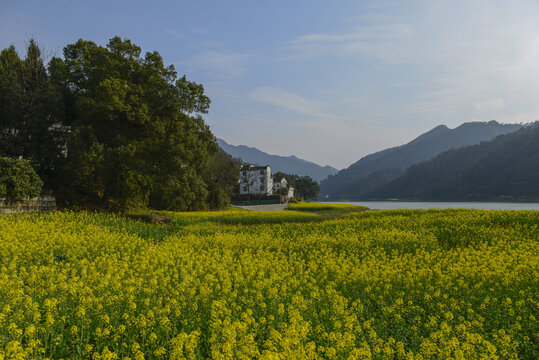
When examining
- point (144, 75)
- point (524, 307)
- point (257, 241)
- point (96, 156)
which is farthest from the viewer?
point (144, 75)

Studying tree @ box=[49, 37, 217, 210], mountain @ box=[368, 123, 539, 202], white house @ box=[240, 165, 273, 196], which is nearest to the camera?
tree @ box=[49, 37, 217, 210]

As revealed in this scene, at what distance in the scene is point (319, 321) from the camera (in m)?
6.24

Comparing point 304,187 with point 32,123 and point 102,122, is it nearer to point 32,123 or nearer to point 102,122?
point 102,122

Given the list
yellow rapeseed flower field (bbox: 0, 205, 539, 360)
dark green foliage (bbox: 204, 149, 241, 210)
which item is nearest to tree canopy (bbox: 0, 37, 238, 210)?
yellow rapeseed flower field (bbox: 0, 205, 539, 360)

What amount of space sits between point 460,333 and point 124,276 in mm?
7148

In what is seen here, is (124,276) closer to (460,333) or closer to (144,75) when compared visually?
(460,333)

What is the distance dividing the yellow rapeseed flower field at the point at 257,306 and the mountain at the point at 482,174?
128 meters

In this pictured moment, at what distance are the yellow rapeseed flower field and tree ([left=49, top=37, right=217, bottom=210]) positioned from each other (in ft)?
33.6

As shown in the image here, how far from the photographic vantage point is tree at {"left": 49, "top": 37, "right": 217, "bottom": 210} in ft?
73.3

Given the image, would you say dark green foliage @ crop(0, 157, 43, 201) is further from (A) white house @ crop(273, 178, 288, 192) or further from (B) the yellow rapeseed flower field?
(A) white house @ crop(273, 178, 288, 192)

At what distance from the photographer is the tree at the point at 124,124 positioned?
22344 mm

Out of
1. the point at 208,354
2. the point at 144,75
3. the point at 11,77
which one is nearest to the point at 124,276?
the point at 208,354

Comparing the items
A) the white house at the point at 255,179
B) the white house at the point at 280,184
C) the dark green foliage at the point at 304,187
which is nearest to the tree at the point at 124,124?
the white house at the point at 255,179

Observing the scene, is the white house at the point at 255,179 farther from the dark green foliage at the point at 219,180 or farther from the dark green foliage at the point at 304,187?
the dark green foliage at the point at 219,180
